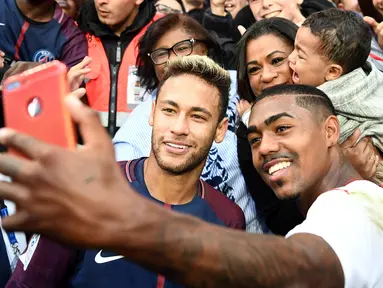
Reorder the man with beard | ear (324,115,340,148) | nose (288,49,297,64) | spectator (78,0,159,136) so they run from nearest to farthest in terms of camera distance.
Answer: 1. the man with beard
2. ear (324,115,340,148)
3. nose (288,49,297,64)
4. spectator (78,0,159,136)

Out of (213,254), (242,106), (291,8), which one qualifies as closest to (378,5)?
(291,8)

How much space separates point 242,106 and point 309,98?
903 millimetres

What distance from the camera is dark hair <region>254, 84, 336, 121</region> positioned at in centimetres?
284

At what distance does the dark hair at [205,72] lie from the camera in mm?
3186

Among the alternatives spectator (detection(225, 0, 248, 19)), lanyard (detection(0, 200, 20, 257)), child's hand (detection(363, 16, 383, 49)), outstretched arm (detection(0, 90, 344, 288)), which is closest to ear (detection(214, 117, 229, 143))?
lanyard (detection(0, 200, 20, 257))

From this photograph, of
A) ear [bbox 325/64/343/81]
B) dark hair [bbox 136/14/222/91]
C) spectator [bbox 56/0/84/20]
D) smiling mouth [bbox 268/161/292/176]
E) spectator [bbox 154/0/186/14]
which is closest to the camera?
smiling mouth [bbox 268/161/292/176]

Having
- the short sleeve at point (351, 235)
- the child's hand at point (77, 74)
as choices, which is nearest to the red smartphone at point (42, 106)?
the short sleeve at point (351, 235)

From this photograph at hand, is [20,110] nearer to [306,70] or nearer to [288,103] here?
[288,103]

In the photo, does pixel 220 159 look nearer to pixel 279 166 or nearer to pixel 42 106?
pixel 279 166

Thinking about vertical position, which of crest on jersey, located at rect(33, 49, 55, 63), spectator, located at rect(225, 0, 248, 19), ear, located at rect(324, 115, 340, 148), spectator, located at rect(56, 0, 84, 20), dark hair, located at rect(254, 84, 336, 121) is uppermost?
dark hair, located at rect(254, 84, 336, 121)

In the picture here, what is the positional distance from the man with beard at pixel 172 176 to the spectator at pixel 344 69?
1.65ft

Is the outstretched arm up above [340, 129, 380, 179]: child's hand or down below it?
above

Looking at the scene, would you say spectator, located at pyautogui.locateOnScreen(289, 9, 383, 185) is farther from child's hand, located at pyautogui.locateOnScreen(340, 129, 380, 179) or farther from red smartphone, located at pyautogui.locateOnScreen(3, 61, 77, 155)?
red smartphone, located at pyautogui.locateOnScreen(3, 61, 77, 155)

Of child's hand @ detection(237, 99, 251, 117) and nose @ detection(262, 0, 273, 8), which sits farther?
nose @ detection(262, 0, 273, 8)
